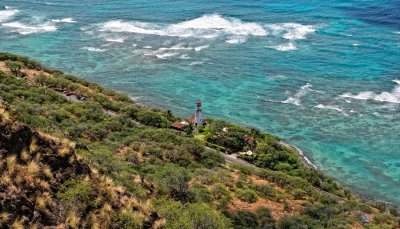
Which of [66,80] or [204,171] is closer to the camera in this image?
[204,171]

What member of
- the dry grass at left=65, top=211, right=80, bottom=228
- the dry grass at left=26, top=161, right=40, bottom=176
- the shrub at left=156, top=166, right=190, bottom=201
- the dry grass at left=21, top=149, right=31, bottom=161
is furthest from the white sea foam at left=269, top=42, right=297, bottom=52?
the dry grass at left=65, top=211, right=80, bottom=228

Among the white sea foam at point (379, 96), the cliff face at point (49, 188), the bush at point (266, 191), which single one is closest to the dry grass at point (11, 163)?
the cliff face at point (49, 188)

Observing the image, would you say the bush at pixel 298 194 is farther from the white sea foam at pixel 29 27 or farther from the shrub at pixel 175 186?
the white sea foam at pixel 29 27

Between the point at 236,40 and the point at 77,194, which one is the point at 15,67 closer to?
the point at 236,40

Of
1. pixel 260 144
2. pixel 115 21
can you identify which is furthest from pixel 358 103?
pixel 115 21

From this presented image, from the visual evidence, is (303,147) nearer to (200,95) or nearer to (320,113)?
(320,113)

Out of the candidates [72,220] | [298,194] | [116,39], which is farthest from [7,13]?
[72,220]
